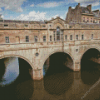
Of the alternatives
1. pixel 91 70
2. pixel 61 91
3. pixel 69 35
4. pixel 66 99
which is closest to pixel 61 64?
pixel 91 70

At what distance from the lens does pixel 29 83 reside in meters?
19.5

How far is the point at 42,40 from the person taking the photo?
20.0 meters

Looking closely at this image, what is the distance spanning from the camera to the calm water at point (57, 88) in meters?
15.7

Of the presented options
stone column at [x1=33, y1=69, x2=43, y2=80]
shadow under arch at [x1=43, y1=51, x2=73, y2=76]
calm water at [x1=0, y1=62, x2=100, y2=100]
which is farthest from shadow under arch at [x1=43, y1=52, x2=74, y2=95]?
stone column at [x1=33, y1=69, x2=43, y2=80]

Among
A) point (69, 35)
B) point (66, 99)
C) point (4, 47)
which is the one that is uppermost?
point (69, 35)

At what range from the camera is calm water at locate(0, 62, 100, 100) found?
1569 cm

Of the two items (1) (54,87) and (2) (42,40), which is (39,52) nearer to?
(2) (42,40)

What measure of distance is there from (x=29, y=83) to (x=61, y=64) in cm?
1326

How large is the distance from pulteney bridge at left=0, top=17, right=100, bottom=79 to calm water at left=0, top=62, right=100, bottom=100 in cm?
220

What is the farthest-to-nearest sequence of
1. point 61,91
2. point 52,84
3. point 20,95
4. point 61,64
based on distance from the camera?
point 61,64 < point 52,84 < point 61,91 < point 20,95

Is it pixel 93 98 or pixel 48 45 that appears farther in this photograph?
pixel 48 45

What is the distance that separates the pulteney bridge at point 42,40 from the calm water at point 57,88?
86.6 inches

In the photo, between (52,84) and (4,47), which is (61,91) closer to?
(52,84)

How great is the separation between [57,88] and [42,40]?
33.1 ft
